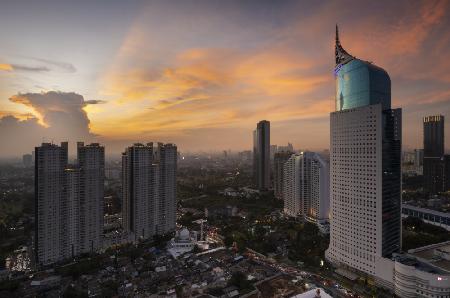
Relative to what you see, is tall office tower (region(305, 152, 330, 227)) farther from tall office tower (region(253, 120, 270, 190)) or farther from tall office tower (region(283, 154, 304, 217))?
tall office tower (region(253, 120, 270, 190))

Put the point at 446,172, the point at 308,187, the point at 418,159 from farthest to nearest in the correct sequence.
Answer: the point at 418,159 < the point at 446,172 < the point at 308,187

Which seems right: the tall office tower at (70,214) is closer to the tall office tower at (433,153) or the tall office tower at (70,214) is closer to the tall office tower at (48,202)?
the tall office tower at (48,202)

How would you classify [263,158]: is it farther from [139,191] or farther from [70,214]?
[70,214]

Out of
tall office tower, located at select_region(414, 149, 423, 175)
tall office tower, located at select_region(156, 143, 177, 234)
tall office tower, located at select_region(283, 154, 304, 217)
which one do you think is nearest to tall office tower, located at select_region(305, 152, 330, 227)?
tall office tower, located at select_region(283, 154, 304, 217)

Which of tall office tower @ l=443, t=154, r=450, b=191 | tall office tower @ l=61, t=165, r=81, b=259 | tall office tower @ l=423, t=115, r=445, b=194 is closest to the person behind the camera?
tall office tower @ l=61, t=165, r=81, b=259

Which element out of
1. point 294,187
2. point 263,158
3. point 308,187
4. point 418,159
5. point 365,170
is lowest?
point 294,187

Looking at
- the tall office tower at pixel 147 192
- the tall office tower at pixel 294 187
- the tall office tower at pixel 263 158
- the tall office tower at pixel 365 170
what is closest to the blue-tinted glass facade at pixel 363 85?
the tall office tower at pixel 365 170

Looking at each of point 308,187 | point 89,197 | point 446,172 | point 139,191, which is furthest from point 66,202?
point 446,172
